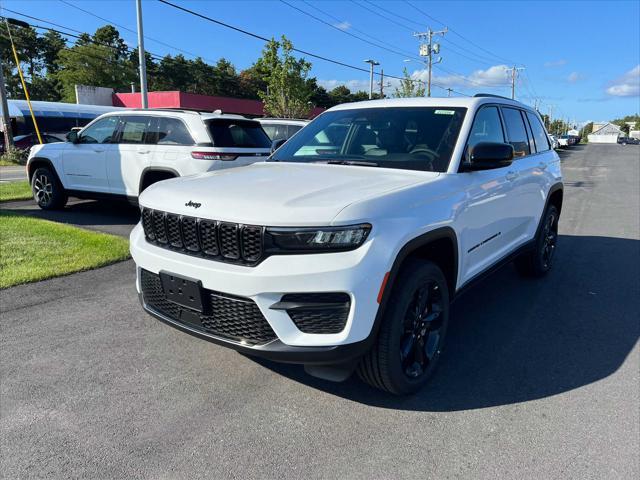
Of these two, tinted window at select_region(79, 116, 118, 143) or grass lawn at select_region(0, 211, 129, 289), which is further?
tinted window at select_region(79, 116, 118, 143)

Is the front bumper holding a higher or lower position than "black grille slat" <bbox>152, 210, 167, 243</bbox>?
lower

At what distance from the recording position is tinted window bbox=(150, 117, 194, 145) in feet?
24.2

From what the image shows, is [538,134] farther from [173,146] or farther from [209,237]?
[173,146]

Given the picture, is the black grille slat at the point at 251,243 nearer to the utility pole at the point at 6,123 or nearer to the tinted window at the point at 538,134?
the tinted window at the point at 538,134

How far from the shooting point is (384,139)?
3867 millimetres

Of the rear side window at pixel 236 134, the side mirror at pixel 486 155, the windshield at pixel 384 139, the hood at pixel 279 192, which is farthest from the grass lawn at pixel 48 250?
the side mirror at pixel 486 155

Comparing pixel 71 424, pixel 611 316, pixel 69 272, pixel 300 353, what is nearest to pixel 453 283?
pixel 300 353

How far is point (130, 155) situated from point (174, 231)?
5.44 metres

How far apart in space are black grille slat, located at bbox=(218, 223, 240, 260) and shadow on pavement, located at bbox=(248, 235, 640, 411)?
1111 mm

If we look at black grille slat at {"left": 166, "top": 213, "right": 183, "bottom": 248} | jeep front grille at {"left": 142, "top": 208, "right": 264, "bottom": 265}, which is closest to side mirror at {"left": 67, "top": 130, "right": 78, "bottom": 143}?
jeep front grille at {"left": 142, "top": 208, "right": 264, "bottom": 265}

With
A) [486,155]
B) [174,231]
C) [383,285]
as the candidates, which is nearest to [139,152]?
[174,231]

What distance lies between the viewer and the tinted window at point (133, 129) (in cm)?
780

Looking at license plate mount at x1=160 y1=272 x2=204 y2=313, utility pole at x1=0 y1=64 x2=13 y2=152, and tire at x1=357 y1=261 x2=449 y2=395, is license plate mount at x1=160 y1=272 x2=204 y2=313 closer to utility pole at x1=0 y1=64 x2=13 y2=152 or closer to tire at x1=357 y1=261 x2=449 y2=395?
tire at x1=357 y1=261 x2=449 y2=395

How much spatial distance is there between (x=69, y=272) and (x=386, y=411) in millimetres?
4053
